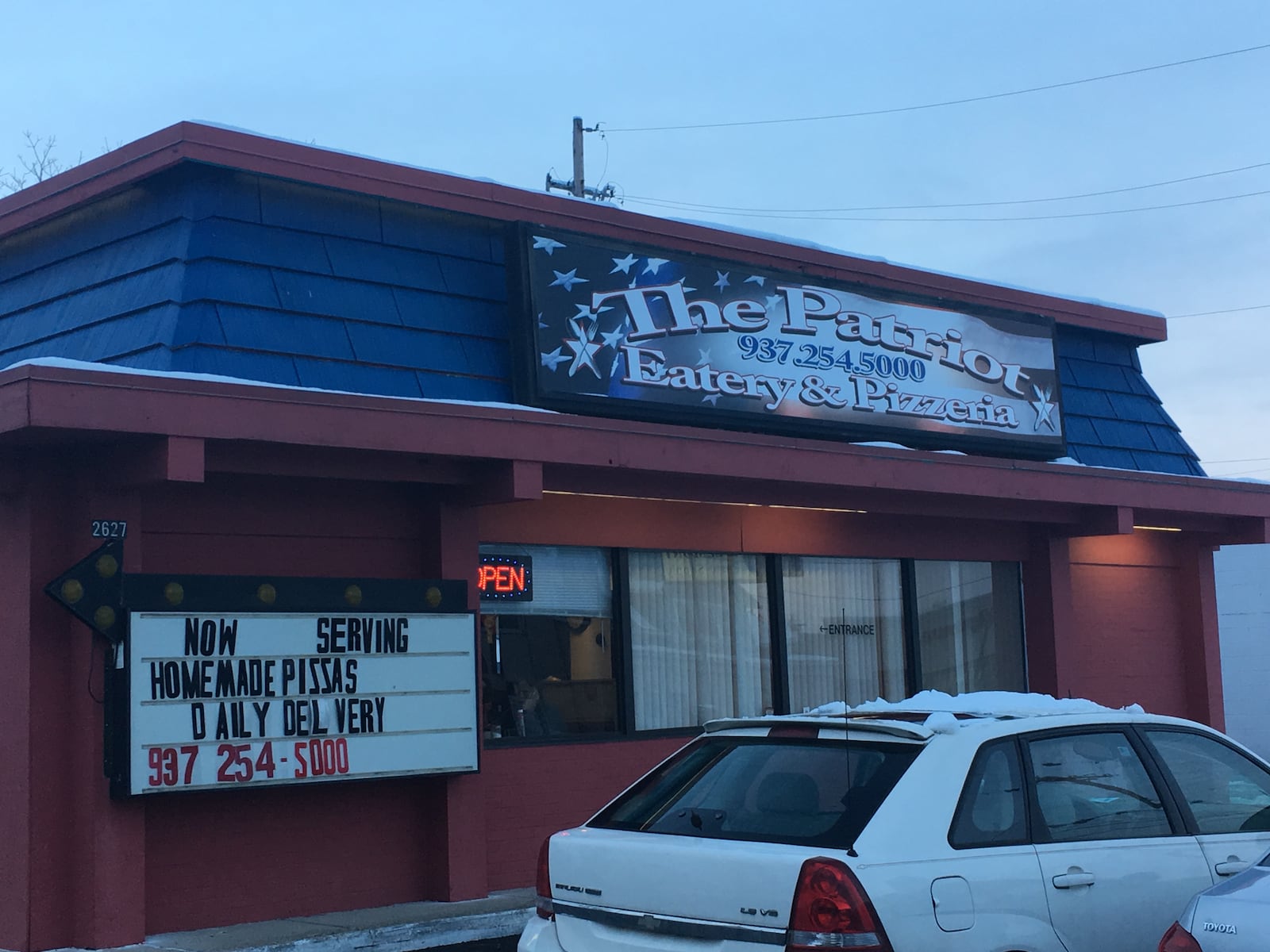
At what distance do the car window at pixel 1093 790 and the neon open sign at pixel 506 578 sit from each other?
5606 mm

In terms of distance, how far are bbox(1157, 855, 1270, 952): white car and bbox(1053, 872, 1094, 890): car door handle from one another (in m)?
0.47

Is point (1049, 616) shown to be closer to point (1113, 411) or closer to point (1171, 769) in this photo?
point (1113, 411)

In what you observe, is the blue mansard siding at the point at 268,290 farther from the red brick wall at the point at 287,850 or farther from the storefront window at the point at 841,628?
the storefront window at the point at 841,628

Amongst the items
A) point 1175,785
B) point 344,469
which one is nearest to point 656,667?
point 344,469

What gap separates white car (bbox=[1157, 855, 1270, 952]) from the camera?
16.6 feet

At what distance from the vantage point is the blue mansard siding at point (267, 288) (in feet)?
31.2

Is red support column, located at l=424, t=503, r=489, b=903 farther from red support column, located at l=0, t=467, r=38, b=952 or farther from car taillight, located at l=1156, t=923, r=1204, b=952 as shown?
car taillight, located at l=1156, t=923, r=1204, b=952

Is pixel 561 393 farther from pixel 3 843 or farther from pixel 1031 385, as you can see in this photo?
pixel 1031 385

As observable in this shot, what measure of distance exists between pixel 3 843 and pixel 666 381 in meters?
5.63

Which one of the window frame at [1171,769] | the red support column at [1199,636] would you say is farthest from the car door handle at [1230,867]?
the red support column at [1199,636]

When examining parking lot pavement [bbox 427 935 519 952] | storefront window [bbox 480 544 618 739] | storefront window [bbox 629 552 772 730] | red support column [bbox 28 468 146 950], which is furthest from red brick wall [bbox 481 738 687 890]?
red support column [bbox 28 468 146 950]

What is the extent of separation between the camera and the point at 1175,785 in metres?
6.47

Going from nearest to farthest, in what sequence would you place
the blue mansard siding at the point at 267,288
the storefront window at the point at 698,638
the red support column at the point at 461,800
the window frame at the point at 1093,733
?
the window frame at the point at 1093,733 < the blue mansard siding at the point at 267,288 < the red support column at the point at 461,800 < the storefront window at the point at 698,638

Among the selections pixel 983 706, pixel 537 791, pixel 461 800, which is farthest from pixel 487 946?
pixel 983 706
